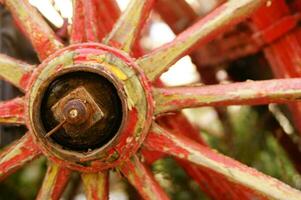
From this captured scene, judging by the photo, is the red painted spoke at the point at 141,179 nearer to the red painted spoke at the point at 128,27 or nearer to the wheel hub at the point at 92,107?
the wheel hub at the point at 92,107

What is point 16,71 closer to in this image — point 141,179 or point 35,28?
point 35,28

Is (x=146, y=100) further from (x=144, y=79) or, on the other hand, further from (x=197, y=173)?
(x=197, y=173)

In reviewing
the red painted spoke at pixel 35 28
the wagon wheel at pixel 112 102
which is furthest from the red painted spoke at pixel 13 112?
the red painted spoke at pixel 35 28

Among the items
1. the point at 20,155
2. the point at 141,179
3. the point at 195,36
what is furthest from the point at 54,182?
the point at 195,36

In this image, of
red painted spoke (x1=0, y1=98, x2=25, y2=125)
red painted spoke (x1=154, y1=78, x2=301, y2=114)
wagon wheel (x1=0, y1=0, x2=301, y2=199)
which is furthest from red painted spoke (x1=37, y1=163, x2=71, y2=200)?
red painted spoke (x1=154, y1=78, x2=301, y2=114)

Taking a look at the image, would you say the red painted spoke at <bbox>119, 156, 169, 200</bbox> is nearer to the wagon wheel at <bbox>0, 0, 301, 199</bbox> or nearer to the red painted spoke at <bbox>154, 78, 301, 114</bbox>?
the wagon wheel at <bbox>0, 0, 301, 199</bbox>

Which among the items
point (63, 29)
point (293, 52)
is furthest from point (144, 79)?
point (293, 52)

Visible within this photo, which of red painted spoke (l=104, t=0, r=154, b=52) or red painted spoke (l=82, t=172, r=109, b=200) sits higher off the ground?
red painted spoke (l=104, t=0, r=154, b=52)

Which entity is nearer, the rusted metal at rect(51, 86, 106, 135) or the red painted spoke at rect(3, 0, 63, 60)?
the rusted metal at rect(51, 86, 106, 135)
